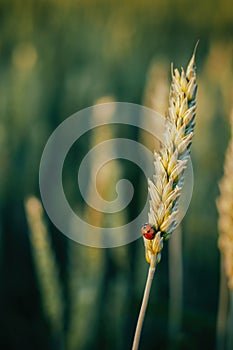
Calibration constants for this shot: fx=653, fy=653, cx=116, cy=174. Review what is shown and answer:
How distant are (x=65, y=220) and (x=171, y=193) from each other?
2.52 ft

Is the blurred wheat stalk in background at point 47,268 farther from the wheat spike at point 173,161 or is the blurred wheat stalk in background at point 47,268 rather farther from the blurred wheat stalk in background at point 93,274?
the wheat spike at point 173,161

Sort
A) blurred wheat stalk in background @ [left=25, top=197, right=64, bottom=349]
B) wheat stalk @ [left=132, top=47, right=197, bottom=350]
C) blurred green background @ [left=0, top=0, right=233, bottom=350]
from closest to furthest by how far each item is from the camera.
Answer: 1. wheat stalk @ [left=132, top=47, right=197, bottom=350]
2. blurred wheat stalk in background @ [left=25, top=197, right=64, bottom=349]
3. blurred green background @ [left=0, top=0, right=233, bottom=350]

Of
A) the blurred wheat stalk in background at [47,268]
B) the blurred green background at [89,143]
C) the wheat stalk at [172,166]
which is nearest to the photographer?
the wheat stalk at [172,166]

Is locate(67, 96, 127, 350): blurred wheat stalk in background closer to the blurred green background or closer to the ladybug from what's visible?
the blurred green background

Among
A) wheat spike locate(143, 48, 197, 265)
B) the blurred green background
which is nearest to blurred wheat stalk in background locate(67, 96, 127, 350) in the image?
the blurred green background

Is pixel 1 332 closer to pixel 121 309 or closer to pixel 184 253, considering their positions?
pixel 121 309

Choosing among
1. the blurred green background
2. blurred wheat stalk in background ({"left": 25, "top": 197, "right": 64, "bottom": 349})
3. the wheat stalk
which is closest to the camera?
the wheat stalk

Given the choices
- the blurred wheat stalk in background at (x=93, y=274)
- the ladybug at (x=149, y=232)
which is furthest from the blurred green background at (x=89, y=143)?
the ladybug at (x=149, y=232)

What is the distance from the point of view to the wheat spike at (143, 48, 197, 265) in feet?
1.12

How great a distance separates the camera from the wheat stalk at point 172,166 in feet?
1.12

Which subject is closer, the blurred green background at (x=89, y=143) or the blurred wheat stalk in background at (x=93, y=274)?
the blurred wheat stalk in background at (x=93, y=274)

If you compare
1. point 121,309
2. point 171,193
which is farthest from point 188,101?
point 121,309

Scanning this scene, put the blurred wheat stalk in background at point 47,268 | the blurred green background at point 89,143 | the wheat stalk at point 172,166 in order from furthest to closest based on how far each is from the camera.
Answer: the blurred green background at point 89,143 → the blurred wheat stalk in background at point 47,268 → the wheat stalk at point 172,166

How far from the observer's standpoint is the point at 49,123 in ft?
4.57
